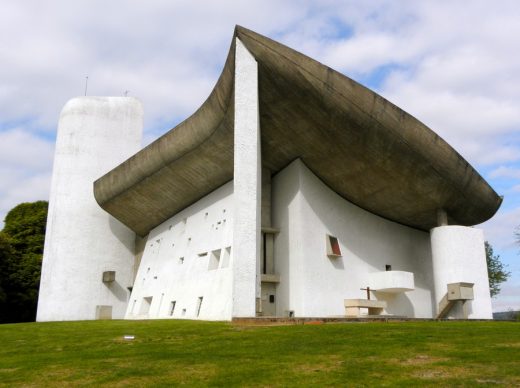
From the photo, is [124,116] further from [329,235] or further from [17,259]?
[329,235]

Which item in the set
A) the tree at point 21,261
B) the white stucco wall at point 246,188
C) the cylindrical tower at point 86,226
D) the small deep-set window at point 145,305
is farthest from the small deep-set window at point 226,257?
the tree at point 21,261

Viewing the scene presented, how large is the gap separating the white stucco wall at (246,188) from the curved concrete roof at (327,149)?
78 centimetres

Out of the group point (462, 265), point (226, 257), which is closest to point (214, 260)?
point (226, 257)

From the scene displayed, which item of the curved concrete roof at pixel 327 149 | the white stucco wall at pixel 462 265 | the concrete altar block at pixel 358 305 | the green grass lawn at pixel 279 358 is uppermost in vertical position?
the curved concrete roof at pixel 327 149

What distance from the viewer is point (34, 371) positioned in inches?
348

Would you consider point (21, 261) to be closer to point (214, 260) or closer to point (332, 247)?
point (214, 260)

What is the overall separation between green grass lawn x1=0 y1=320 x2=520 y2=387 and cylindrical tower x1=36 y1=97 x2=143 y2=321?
17.8m

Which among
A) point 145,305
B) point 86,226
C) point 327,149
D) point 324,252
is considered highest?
point 327,149

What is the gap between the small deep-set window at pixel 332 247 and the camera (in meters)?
22.0

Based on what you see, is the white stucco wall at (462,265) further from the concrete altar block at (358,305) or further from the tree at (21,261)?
the tree at (21,261)

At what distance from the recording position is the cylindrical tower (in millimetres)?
30531

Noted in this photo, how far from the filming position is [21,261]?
38.0m

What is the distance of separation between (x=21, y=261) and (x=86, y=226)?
9888mm

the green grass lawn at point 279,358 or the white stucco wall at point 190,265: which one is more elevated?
the white stucco wall at point 190,265
